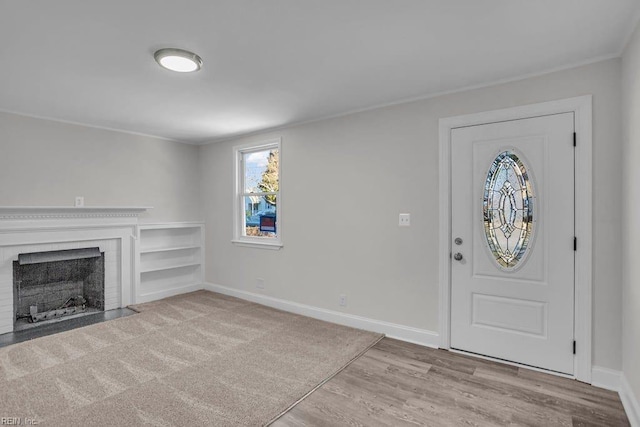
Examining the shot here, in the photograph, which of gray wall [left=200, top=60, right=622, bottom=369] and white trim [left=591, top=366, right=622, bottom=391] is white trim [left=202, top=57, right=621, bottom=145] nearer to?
gray wall [left=200, top=60, right=622, bottom=369]

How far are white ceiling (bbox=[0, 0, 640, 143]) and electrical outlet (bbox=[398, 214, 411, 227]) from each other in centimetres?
114

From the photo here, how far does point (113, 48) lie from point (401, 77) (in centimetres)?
210

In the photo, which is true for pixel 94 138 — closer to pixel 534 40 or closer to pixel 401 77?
pixel 401 77

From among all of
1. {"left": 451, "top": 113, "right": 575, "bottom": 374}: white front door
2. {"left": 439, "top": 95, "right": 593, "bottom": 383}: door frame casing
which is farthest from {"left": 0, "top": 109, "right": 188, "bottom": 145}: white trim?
{"left": 439, "top": 95, "right": 593, "bottom": 383}: door frame casing

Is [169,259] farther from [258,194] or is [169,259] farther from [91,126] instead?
[91,126]

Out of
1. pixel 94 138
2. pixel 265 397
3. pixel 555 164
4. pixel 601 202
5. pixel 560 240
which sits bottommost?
pixel 265 397

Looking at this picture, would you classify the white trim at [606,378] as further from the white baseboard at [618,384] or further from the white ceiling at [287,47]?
the white ceiling at [287,47]

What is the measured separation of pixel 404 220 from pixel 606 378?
187 cm

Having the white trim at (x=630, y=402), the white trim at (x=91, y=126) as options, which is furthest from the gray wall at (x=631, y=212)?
the white trim at (x=91, y=126)

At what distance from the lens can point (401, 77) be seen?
107 inches

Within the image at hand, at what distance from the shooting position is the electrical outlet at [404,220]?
10.7ft

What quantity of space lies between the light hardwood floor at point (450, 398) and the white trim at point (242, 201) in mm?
2067

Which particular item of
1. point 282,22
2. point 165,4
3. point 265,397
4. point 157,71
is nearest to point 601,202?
point 282,22

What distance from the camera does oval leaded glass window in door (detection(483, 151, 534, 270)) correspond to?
2.70m
